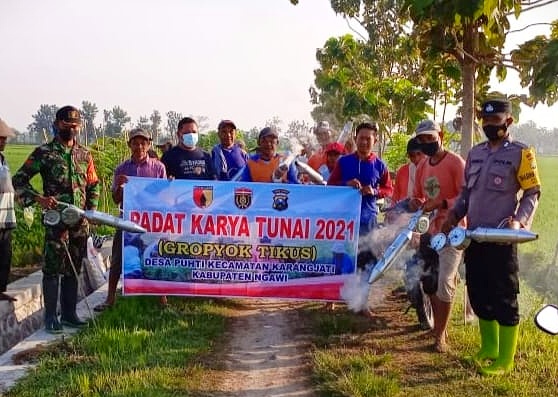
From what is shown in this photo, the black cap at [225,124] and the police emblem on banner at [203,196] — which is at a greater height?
the black cap at [225,124]

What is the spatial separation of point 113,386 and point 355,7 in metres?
20.0

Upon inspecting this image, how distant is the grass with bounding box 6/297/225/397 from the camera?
13.3ft

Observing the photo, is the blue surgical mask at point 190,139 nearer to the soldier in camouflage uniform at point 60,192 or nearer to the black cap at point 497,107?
the soldier in camouflage uniform at point 60,192

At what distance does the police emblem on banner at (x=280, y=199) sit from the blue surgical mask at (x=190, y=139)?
3.80 ft

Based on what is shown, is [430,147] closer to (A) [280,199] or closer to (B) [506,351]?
(A) [280,199]

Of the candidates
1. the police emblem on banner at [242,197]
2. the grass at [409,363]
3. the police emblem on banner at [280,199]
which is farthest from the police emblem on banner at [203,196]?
the grass at [409,363]

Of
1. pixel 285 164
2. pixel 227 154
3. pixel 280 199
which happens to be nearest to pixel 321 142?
pixel 227 154

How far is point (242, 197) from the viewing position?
5.79 metres

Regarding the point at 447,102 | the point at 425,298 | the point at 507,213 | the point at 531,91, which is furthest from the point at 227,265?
the point at 447,102

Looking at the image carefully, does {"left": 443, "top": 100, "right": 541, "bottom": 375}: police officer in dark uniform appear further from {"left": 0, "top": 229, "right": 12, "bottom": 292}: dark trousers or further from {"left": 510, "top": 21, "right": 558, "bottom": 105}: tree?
{"left": 0, "top": 229, "right": 12, "bottom": 292}: dark trousers

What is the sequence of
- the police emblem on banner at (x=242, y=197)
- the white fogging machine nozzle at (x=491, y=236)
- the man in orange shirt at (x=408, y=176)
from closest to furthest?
the white fogging machine nozzle at (x=491, y=236)
the police emblem on banner at (x=242, y=197)
the man in orange shirt at (x=408, y=176)

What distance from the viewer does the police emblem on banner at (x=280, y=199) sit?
5787 millimetres

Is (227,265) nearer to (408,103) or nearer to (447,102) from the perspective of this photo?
(408,103)

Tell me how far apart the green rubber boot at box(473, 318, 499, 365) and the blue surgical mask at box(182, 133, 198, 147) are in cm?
335
